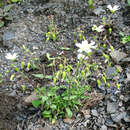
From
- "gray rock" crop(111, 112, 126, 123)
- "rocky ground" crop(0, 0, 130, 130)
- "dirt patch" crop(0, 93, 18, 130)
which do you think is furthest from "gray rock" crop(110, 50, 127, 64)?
"dirt patch" crop(0, 93, 18, 130)

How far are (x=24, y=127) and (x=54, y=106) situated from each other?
50 cm

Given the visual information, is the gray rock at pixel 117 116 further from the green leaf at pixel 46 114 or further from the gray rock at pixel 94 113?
the green leaf at pixel 46 114

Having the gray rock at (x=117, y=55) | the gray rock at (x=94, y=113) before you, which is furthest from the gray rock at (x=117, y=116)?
the gray rock at (x=117, y=55)

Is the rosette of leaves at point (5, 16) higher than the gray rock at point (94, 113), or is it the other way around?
the rosette of leaves at point (5, 16)

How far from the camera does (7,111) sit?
A: 2.77 m

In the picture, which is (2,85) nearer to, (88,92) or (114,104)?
(88,92)

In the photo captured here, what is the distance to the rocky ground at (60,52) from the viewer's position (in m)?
2.65

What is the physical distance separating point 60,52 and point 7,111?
4.32 ft

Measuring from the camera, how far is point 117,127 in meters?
2.53

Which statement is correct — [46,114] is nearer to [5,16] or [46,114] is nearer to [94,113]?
[94,113]

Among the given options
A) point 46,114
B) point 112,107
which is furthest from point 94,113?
point 46,114

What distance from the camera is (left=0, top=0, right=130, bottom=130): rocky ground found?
2648mm

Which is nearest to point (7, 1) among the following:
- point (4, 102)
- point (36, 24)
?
point (36, 24)

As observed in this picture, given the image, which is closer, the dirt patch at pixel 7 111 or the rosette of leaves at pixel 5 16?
the dirt patch at pixel 7 111
